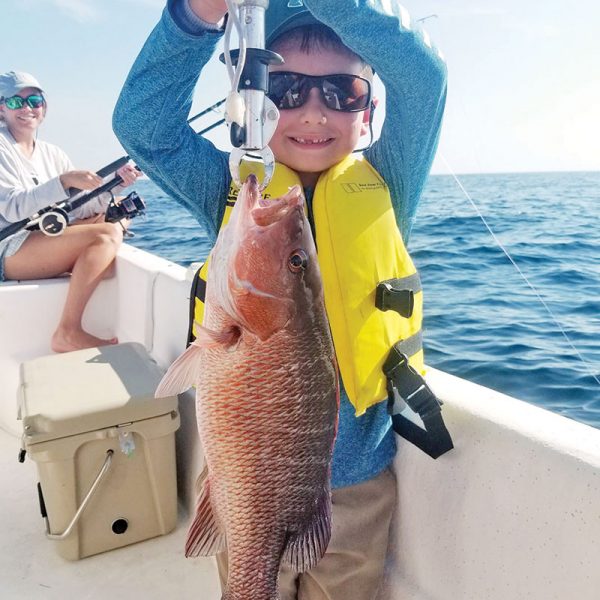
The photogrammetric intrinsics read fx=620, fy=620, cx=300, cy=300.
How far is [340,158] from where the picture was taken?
1.98 m

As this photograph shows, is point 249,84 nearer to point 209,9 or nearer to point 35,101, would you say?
point 209,9

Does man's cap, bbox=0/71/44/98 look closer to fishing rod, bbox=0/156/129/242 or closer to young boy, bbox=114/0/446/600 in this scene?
fishing rod, bbox=0/156/129/242

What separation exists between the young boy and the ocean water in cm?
82

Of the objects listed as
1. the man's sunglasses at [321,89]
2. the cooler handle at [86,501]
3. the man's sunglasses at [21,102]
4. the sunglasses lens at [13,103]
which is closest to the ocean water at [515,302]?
the man's sunglasses at [321,89]

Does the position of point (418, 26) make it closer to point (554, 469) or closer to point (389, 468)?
point (554, 469)

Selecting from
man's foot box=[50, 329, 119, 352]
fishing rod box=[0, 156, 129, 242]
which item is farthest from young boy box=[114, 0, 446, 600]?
fishing rod box=[0, 156, 129, 242]

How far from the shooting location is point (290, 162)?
77.4 inches

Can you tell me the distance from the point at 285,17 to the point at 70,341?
2759 mm

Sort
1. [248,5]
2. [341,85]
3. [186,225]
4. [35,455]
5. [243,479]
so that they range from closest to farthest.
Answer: [248,5] < [243,479] < [341,85] < [35,455] < [186,225]

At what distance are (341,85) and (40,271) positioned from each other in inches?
122

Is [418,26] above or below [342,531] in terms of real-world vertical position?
above

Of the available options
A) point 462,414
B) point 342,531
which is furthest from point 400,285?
point 342,531

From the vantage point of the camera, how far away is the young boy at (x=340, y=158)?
1673 mm

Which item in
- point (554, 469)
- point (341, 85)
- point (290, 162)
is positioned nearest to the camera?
point (554, 469)
